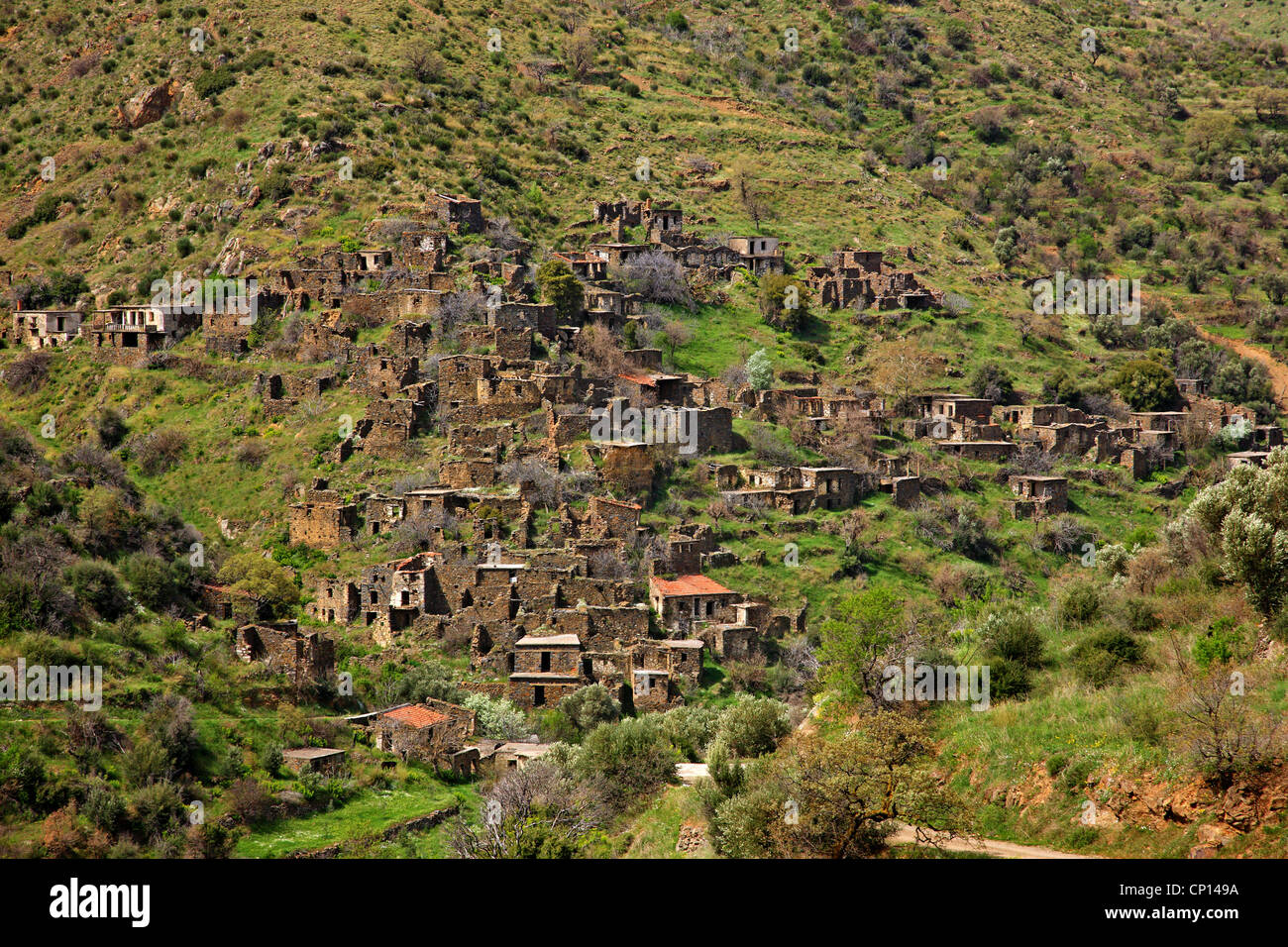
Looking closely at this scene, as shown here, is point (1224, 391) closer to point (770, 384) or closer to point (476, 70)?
point (770, 384)

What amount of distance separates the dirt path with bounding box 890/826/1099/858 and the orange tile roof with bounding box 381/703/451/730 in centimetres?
1660

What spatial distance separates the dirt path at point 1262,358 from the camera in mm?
72562

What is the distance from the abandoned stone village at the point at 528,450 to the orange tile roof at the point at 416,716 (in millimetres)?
95

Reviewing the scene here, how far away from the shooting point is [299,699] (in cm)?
3428

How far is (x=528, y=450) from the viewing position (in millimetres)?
45906

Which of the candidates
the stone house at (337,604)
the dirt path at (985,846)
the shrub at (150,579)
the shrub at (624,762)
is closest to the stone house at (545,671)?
the stone house at (337,604)

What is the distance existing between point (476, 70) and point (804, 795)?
71.7 meters

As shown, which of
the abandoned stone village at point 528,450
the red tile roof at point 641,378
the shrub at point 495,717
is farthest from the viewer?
the red tile roof at point 641,378

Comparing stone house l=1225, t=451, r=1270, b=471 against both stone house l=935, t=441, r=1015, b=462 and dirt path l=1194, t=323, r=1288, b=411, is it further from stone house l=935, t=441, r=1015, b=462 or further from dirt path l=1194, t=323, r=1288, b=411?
dirt path l=1194, t=323, r=1288, b=411

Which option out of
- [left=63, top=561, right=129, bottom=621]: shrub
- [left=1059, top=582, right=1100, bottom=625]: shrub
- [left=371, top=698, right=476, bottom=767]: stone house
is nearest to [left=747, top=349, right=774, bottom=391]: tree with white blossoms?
[left=371, top=698, right=476, bottom=767]: stone house

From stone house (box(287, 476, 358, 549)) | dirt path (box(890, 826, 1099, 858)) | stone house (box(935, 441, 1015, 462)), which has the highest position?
stone house (box(935, 441, 1015, 462))

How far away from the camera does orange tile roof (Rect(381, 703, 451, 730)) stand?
3331 cm

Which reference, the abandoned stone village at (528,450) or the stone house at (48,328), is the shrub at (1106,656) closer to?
the abandoned stone village at (528,450)
